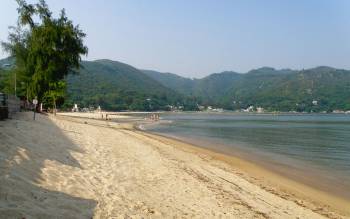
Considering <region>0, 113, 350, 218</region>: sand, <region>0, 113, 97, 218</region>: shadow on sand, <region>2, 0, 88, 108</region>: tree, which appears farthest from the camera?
<region>2, 0, 88, 108</region>: tree

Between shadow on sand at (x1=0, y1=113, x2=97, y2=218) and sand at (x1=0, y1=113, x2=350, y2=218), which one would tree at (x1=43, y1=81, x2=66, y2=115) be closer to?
sand at (x1=0, y1=113, x2=350, y2=218)

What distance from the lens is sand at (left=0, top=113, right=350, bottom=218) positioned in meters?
9.22

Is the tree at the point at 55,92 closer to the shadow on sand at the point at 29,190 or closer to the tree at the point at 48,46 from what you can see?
the tree at the point at 48,46

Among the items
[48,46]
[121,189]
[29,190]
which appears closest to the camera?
[29,190]

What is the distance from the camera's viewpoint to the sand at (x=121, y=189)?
9219mm

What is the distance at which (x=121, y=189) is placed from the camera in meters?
12.0

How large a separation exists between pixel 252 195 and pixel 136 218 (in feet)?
20.4

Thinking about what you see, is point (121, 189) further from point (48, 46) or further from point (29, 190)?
point (48, 46)

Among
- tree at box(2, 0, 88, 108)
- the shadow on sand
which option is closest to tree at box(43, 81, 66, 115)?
tree at box(2, 0, 88, 108)

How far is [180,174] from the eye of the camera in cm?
1644

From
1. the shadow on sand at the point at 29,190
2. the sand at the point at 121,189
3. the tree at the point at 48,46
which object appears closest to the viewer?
the shadow on sand at the point at 29,190

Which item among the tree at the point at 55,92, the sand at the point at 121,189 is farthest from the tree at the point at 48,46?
the sand at the point at 121,189

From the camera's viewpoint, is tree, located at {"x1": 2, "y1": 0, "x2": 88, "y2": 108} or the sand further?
tree, located at {"x1": 2, "y1": 0, "x2": 88, "y2": 108}

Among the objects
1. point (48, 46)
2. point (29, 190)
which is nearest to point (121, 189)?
point (29, 190)
